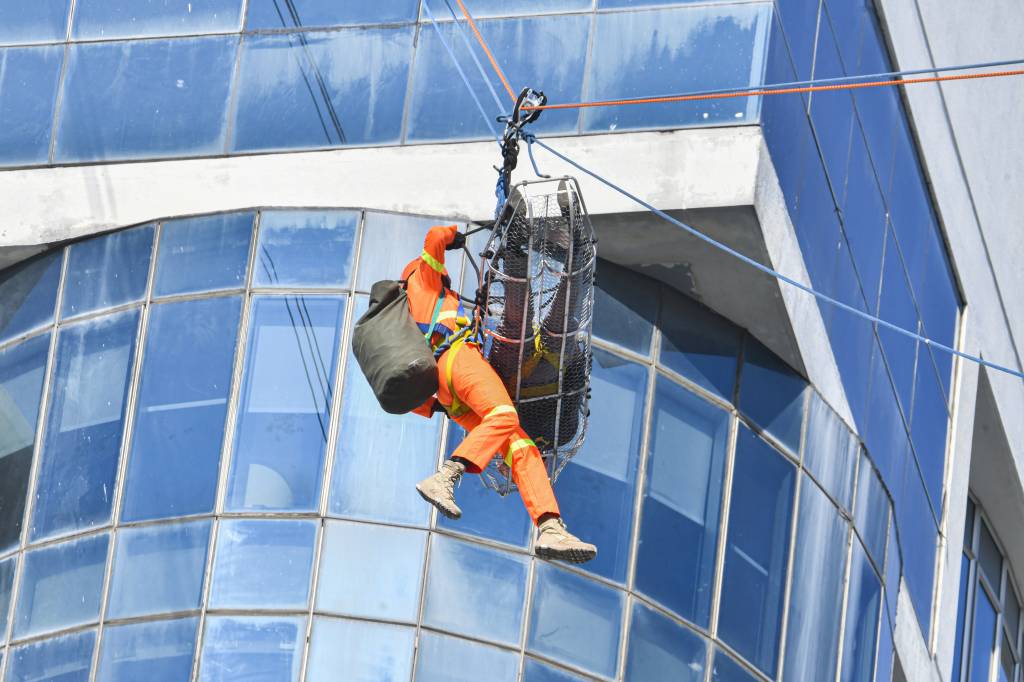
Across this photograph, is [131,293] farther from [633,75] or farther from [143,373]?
[633,75]

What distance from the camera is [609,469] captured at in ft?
76.0

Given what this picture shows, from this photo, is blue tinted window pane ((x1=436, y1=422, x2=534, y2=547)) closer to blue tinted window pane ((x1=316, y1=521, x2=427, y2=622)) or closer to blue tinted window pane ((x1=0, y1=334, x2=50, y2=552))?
blue tinted window pane ((x1=316, y1=521, x2=427, y2=622))

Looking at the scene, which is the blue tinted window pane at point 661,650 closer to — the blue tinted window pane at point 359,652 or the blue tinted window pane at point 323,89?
the blue tinted window pane at point 359,652

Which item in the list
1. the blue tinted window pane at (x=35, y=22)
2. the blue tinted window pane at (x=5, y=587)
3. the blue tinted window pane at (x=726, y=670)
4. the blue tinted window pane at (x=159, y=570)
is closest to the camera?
the blue tinted window pane at (x=159, y=570)

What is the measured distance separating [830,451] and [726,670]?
3123 mm

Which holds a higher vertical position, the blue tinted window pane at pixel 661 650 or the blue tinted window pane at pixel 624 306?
the blue tinted window pane at pixel 624 306

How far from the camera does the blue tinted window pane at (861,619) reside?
84.9 ft

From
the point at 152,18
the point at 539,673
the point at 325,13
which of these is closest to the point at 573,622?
the point at 539,673

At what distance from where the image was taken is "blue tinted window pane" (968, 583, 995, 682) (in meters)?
34.2

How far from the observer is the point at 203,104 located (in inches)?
966

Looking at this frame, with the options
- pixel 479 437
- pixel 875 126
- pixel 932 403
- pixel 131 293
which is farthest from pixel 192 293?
pixel 932 403

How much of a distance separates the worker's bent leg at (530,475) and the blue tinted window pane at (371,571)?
4.19 meters

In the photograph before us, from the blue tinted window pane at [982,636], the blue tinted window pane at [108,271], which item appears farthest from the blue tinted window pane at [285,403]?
the blue tinted window pane at [982,636]

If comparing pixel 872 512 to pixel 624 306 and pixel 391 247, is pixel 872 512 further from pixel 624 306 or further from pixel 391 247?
pixel 391 247
